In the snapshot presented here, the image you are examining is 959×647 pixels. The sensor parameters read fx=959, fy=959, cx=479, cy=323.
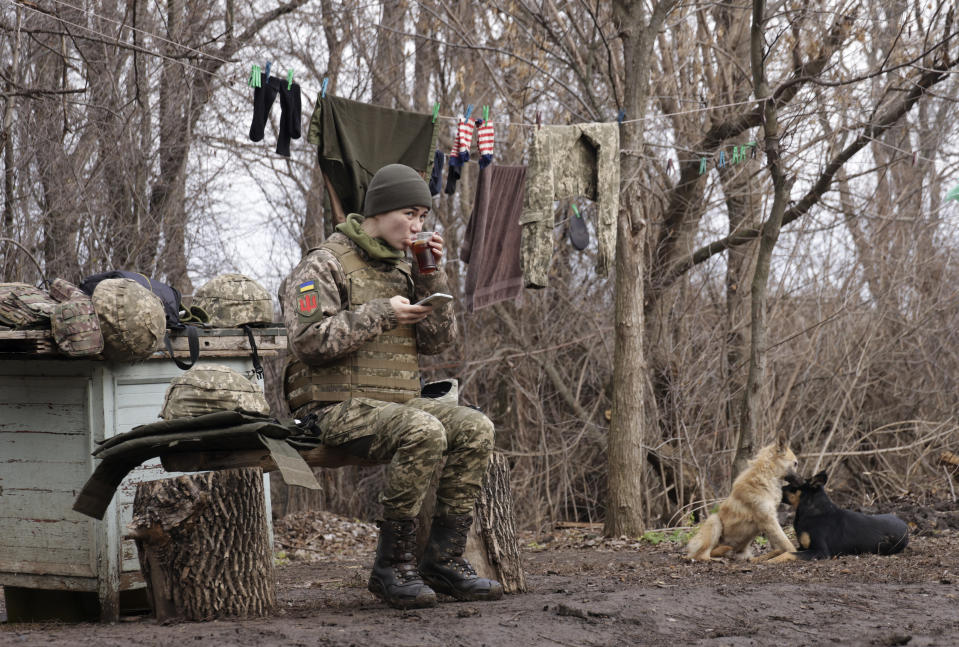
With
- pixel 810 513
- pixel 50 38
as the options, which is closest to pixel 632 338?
pixel 810 513

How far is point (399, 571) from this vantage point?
4.33 m

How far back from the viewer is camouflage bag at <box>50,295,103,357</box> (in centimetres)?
457

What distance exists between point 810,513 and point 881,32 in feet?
19.7

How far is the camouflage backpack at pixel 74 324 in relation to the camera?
4.57 m

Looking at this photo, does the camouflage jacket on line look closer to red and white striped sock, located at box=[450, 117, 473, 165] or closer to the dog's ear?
the dog's ear

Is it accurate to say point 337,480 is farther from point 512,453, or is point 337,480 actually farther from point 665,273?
point 665,273

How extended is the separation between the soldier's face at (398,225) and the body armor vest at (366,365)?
15cm

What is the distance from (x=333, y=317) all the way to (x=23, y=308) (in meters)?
1.55

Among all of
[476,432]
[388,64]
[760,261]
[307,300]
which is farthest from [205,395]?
[388,64]

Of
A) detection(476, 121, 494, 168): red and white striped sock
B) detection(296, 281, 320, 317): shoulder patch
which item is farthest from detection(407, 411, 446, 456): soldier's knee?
detection(476, 121, 494, 168): red and white striped sock

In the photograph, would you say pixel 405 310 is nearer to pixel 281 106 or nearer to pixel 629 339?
pixel 281 106

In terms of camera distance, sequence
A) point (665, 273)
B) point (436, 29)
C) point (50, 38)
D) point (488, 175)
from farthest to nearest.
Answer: point (436, 29) → point (665, 273) → point (50, 38) → point (488, 175)

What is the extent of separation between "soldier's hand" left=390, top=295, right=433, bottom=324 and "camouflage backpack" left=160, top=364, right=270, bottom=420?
2.54 feet

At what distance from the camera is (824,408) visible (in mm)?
10766
